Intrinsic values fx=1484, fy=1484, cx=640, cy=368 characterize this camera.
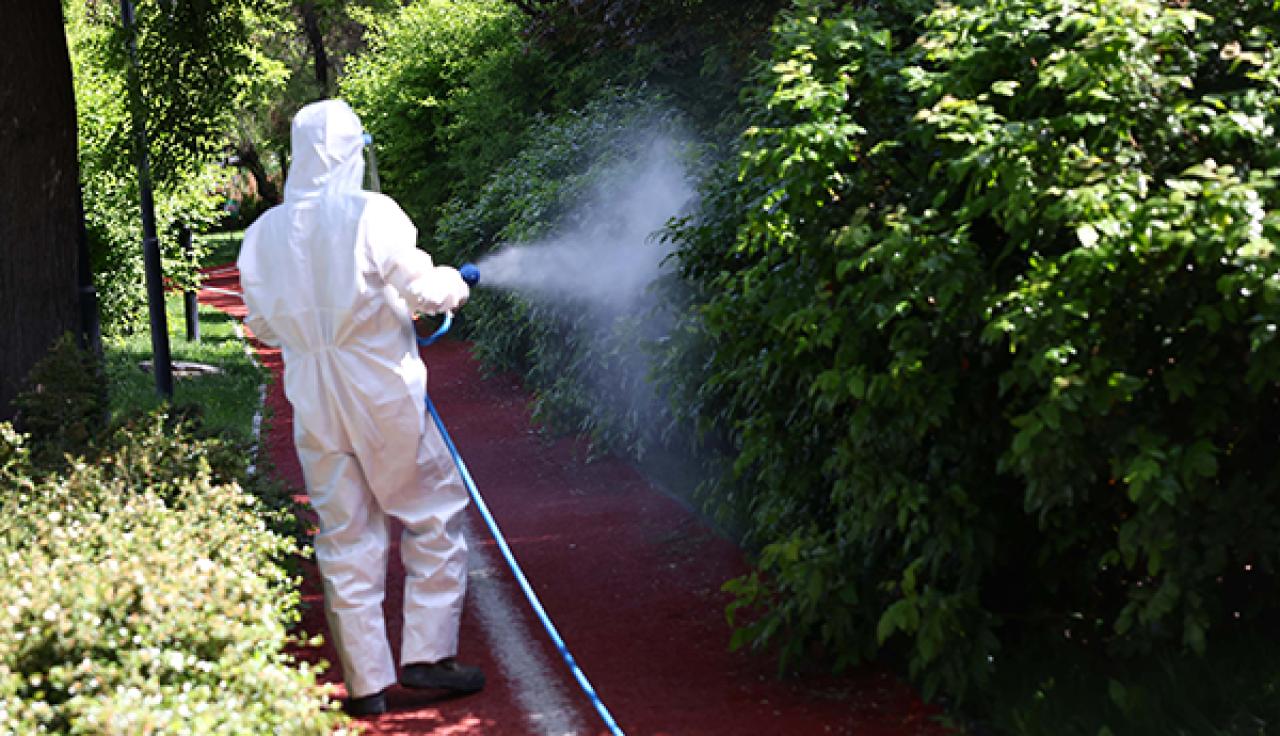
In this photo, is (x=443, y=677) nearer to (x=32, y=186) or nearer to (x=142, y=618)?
(x=142, y=618)

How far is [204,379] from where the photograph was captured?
16281 mm

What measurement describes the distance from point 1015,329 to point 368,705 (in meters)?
2.86

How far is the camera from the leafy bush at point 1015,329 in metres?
4.36

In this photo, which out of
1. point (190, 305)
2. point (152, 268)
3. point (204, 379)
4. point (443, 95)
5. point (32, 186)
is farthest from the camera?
point (443, 95)

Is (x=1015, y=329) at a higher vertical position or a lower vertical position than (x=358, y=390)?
higher

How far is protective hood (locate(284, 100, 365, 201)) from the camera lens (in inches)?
222

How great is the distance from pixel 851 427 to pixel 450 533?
5.53 feet

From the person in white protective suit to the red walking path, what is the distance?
0.37m

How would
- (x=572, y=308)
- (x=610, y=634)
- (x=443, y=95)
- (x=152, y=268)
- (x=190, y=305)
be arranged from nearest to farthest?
(x=610, y=634) → (x=572, y=308) → (x=152, y=268) → (x=190, y=305) → (x=443, y=95)

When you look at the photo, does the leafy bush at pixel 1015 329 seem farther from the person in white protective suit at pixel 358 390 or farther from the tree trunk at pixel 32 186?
the tree trunk at pixel 32 186

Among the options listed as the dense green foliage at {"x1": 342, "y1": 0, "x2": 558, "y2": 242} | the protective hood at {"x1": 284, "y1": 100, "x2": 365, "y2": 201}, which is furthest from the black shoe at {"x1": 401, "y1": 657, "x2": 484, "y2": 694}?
the dense green foliage at {"x1": 342, "y1": 0, "x2": 558, "y2": 242}

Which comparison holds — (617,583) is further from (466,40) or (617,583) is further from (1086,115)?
(466,40)

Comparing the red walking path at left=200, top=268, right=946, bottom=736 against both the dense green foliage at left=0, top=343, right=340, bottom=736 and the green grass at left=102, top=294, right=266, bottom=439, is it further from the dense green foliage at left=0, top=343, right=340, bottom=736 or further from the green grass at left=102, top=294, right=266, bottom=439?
the green grass at left=102, top=294, right=266, bottom=439

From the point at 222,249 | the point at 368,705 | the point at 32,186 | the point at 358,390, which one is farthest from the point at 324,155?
the point at 222,249
